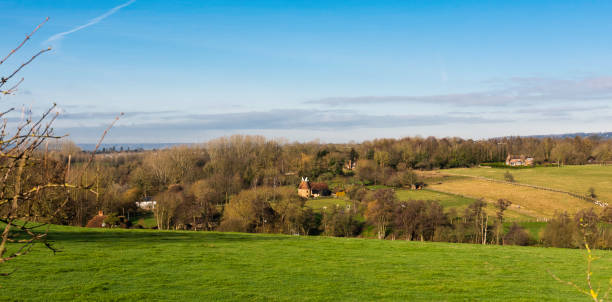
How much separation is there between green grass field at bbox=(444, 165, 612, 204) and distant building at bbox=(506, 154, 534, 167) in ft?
25.9

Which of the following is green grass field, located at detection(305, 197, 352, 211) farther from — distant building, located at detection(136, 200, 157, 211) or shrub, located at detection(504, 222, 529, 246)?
shrub, located at detection(504, 222, 529, 246)

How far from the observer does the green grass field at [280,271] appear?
8.95m

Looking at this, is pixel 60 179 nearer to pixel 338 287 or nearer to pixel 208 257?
pixel 338 287

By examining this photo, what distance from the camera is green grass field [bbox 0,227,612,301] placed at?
8.95 metres

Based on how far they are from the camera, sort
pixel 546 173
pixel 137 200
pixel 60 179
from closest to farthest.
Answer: pixel 60 179, pixel 137 200, pixel 546 173

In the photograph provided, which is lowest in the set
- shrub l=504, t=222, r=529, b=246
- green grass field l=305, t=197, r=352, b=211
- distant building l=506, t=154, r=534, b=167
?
green grass field l=305, t=197, r=352, b=211

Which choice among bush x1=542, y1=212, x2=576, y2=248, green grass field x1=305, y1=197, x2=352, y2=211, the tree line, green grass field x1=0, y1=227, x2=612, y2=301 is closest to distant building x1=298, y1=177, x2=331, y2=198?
the tree line

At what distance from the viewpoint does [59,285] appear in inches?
348

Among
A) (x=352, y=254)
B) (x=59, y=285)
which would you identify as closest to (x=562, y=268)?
(x=352, y=254)

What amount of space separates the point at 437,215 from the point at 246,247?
24480 millimetres

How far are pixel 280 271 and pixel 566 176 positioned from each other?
7014 centimetres

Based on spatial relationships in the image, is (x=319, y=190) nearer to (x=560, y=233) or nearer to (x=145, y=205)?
(x=145, y=205)

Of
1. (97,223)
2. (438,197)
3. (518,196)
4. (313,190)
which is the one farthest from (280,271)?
(313,190)

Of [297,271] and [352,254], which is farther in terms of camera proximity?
[352,254]
